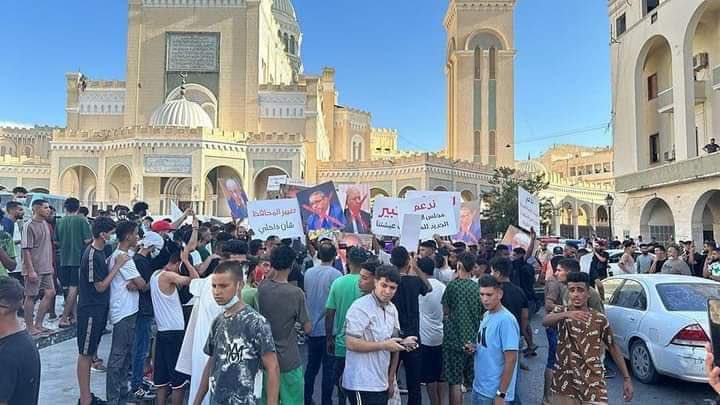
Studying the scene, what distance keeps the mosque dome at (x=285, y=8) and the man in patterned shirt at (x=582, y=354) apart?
56.6 metres

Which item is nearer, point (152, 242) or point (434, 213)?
point (152, 242)

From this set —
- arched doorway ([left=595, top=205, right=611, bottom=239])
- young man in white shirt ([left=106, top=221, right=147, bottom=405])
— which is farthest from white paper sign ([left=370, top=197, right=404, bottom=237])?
arched doorway ([left=595, top=205, right=611, bottom=239])

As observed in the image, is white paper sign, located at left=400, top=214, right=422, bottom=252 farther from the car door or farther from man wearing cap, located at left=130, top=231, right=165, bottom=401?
man wearing cap, located at left=130, top=231, right=165, bottom=401

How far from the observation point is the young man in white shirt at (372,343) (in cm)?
353

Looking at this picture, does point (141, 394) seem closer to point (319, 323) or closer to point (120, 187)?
point (319, 323)


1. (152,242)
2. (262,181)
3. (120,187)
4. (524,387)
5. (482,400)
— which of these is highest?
(262,181)

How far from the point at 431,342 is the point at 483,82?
146ft

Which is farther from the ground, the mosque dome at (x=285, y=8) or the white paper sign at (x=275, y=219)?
the mosque dome at (x=285, y=8)

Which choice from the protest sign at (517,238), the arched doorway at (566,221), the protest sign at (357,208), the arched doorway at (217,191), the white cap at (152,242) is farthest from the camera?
the arched doorway at (566,221)

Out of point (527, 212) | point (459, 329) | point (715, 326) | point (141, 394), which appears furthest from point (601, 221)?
point (715, 326)

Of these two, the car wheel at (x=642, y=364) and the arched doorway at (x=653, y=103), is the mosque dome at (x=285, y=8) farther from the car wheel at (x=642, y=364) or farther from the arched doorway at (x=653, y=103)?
the car wheel at (x=642, y=364)

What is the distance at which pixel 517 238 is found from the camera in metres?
9.80

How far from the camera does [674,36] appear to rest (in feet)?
69.7

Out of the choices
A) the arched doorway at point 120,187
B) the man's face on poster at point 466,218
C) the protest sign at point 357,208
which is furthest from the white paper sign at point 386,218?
the arched doorway at point 120,187
